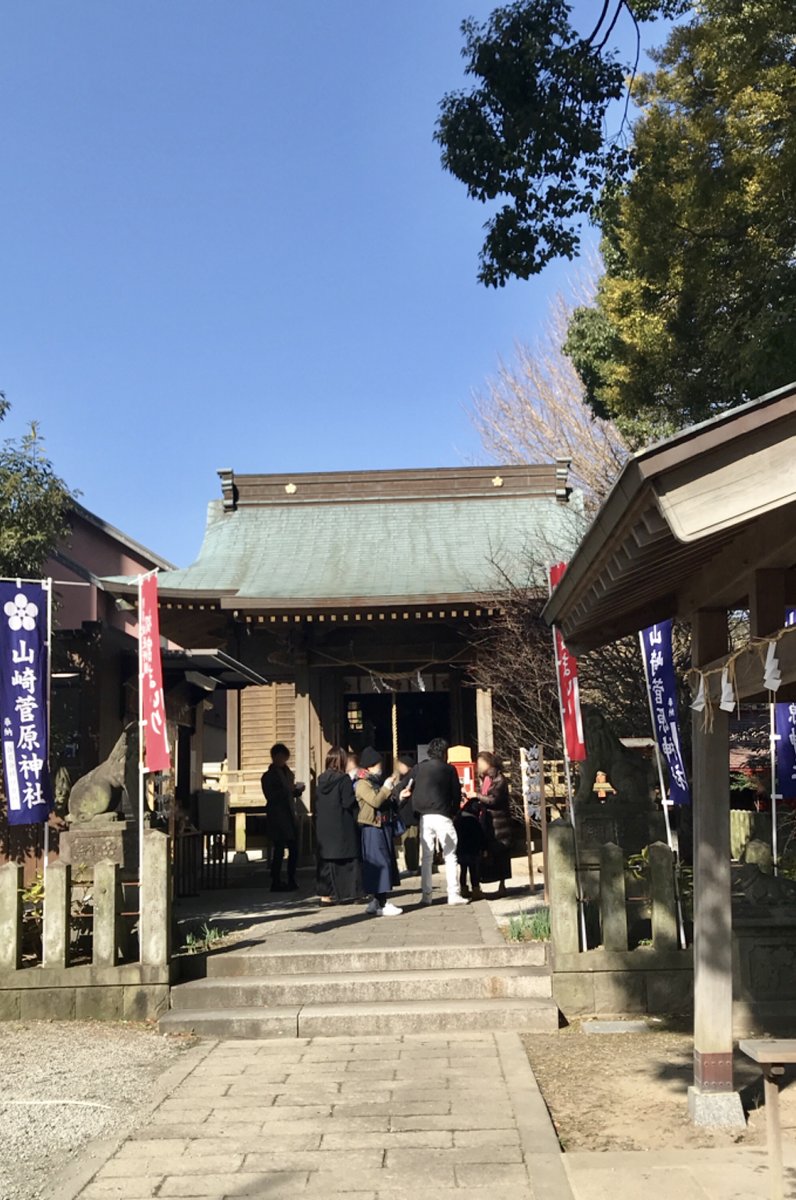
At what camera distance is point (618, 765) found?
10.7m

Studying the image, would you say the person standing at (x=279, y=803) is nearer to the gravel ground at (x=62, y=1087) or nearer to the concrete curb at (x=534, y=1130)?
the gravel ground at (x=62, y=1087)

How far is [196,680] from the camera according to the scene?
1343cm

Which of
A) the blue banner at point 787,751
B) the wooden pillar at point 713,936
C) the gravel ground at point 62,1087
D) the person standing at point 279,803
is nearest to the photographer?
the gravel ground at point 62,1087

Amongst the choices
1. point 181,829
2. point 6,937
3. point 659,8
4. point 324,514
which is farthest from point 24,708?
point 324,514

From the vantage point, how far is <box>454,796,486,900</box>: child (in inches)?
442

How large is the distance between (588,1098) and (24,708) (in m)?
5.28

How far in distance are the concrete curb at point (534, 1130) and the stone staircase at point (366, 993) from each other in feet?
2.33

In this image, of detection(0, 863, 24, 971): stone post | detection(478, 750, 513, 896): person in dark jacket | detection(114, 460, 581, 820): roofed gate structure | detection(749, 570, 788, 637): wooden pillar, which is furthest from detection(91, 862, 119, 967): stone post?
detection(114, 460, 581, 820): roofed gate structure

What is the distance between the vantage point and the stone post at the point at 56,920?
7859 millimetres

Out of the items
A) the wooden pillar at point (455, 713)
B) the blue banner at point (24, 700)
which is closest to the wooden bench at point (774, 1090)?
the blue banner at point (24, 700)

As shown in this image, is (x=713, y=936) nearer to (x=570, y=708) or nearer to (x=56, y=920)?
(x=570, y=708)

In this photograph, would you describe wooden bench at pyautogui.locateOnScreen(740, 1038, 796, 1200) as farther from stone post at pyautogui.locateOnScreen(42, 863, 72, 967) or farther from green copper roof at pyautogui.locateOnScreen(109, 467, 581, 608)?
green copper roof at pyautogui.locateOnScreen(109, 467, 581, 608)

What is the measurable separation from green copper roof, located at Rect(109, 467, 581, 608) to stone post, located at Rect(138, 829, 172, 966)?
683 centimetres

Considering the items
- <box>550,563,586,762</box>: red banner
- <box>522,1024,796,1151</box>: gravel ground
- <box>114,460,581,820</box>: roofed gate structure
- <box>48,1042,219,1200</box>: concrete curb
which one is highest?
<box>114,460,581,820</box>: roofed gate structure
